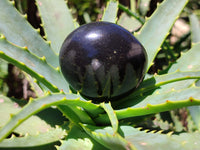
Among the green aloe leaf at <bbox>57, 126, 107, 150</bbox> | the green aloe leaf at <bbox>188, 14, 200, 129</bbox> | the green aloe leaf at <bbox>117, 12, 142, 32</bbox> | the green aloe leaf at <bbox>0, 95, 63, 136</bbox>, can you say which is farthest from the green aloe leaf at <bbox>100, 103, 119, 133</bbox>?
the green aloe leaf at <bbox>117, 12, 142, 32</bbox>

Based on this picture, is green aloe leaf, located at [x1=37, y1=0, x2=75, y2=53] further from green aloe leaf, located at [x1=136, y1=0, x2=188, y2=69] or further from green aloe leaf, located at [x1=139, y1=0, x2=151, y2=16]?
green aloe leaf, located at [x1=139, y1=0, x2=151, y2=16]

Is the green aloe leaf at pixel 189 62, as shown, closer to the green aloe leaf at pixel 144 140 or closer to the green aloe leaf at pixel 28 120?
the green aloe leaf at pixel 144 140

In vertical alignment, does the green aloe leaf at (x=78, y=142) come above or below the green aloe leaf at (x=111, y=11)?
below

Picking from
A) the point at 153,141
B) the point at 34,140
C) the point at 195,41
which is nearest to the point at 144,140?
the point at 153,141

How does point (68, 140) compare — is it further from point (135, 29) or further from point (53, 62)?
point (135, 29)

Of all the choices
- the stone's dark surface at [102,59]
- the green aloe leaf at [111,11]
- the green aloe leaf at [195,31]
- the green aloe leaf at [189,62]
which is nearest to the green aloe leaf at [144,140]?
the stone's dark surface at [102,59]

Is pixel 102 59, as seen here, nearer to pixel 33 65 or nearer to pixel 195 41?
pixel 33 65

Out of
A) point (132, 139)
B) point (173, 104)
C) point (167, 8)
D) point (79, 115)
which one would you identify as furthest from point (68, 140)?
point (167, 8)
